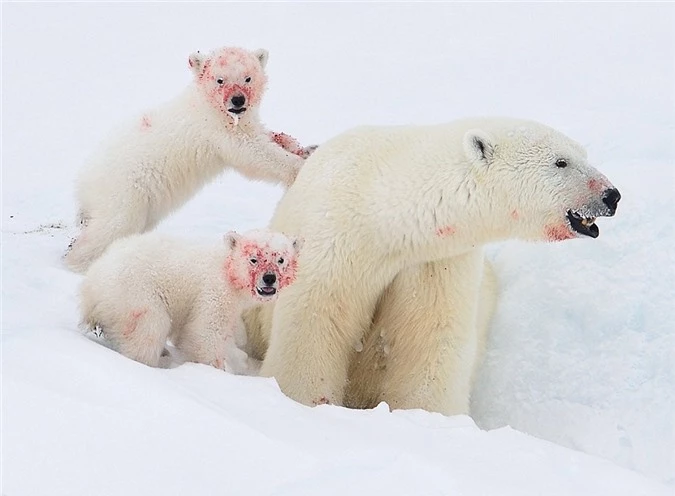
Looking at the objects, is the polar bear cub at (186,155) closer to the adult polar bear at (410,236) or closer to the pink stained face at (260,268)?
the adult polar bear at (410,236)

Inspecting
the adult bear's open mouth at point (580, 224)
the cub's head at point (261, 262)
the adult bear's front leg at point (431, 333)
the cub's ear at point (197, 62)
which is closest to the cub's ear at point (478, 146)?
the adult bear's open mouth at point (580, 224)

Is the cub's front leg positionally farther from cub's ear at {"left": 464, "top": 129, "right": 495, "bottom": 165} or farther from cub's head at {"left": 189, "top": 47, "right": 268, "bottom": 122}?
cub's ear at {"left": 464, "top": 129, "right": 495, "bottom": 165}

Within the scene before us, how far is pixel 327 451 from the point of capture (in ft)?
7.88

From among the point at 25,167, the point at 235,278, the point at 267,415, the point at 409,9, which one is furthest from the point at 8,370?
the point at 409,9

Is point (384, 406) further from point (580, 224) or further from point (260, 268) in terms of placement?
point (580, 224)

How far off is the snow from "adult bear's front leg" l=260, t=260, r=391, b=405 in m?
0.69

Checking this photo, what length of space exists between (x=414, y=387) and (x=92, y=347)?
1528 mm

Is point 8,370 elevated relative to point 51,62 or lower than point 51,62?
elevated

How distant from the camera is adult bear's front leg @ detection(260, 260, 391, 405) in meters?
3.73

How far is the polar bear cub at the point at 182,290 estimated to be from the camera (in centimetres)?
330

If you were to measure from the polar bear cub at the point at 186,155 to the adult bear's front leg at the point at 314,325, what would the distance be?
1084mm

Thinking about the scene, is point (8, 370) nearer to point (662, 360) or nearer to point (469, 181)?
point (469, 181)

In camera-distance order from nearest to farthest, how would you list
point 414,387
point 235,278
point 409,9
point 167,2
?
1. point 235,278
2. point 414,387
3. point 409,9
4. point 167,2

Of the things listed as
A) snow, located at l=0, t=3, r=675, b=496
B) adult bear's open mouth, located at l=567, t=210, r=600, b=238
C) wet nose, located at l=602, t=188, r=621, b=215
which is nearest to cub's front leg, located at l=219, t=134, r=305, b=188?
snow, located at l=0, t=3, r=675, b=496
